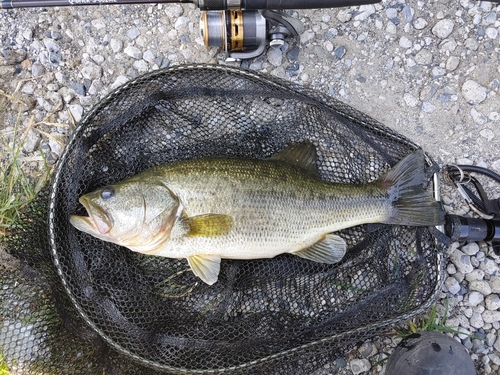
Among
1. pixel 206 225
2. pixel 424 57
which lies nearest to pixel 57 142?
pixel 206 225

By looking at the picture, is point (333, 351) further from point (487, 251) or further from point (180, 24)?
point (180, 24)

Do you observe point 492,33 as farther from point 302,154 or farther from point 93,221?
point 93,221

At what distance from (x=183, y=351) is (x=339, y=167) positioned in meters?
1.70

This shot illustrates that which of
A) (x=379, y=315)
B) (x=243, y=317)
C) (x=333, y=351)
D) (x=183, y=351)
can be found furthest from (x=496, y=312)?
(x=183, y=351)

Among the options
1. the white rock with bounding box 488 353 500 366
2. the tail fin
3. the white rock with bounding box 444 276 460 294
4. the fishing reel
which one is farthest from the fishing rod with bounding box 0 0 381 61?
the white rock with bounding box 488 353 500 366

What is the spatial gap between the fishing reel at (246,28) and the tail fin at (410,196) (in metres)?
1.29

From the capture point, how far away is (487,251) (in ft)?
11.8

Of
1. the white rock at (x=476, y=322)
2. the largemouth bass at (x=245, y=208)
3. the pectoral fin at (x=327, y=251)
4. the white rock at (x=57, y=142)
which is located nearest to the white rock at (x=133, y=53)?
the white rock at (x=57, y=142)

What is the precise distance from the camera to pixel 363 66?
3.71 metres

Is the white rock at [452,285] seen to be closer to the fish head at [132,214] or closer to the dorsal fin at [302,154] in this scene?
the dorsal fin at [302,154]

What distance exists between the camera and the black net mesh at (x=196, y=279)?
2.96m

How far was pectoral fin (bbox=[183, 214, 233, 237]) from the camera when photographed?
9.25 ft

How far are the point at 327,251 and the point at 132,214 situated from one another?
52.2 inches

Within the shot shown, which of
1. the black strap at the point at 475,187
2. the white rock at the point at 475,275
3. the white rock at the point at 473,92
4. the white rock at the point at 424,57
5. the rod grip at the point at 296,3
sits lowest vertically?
the white rock at the point at 475,275
